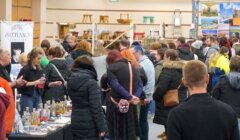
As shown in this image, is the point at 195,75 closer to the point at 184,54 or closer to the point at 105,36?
the point at 184,54

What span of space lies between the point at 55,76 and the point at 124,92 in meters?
1.37

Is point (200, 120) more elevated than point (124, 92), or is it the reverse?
point (200, 120)

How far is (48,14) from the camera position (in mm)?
19938

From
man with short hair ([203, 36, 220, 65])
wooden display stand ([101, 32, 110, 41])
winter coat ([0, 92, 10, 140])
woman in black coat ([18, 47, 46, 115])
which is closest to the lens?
winter coat ([0, 92, 10, 140])

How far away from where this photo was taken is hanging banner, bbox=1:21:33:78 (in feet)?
30.6

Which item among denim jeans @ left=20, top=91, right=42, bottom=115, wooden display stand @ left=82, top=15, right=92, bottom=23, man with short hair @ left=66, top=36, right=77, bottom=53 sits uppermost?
wooden display stand @ left=82, top=15, right=92, bottom=23

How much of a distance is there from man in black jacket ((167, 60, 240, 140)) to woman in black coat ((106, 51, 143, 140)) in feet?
10.6

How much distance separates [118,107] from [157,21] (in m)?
14.1

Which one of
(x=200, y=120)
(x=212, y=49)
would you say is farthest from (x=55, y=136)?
(x=212, y=49)

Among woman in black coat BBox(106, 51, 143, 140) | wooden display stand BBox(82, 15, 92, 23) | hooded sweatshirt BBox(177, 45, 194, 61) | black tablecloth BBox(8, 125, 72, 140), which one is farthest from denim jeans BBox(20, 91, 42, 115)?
wooden display stand BBox(82, 15, 92, 23)

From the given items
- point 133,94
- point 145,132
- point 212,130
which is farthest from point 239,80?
point 212,130

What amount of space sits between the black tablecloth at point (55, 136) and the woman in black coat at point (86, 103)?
0.71 feet

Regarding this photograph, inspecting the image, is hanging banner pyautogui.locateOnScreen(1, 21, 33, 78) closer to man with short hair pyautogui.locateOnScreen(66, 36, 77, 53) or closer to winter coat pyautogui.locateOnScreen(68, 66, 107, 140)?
man with short hair pyautogui.locateOnScreen(66, 36, 77, 53)

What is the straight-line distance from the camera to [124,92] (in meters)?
6.36
